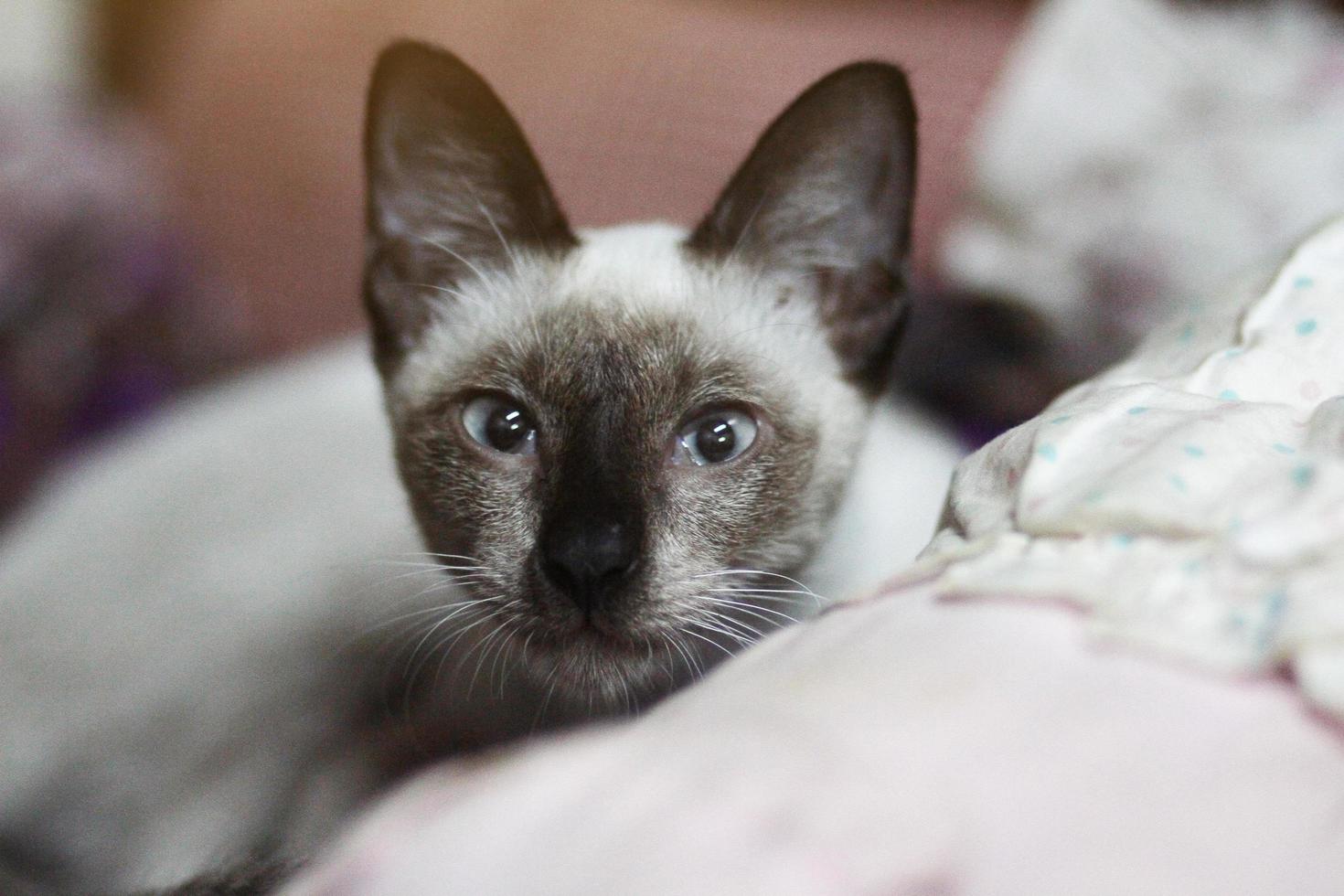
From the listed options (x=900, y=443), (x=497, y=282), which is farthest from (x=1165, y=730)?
(x=900, y=443)

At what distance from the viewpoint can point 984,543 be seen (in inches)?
20.2

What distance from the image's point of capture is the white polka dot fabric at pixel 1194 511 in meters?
0.43

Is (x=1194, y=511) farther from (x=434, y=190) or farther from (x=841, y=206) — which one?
(x=434, y=190)

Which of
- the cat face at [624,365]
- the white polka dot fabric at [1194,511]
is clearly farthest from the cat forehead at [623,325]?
the white polka dot fabric at [1194,511]

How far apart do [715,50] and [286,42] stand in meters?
1.00

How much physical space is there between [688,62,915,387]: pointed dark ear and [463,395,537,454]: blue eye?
0.21 m

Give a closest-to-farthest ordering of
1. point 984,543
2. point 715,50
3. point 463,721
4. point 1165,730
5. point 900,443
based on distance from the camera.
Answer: point 1165,730, point 984,543, point 463,721, point 900,443, point 715,50

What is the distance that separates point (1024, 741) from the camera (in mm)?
414

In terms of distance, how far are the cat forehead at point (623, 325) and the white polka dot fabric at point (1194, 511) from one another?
0.95 feet

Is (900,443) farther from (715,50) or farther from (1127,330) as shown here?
(715,50)

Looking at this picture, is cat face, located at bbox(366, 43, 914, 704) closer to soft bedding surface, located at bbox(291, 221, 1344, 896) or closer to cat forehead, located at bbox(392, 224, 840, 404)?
cat forehead, located at bbox(392, 224, 840, 404)

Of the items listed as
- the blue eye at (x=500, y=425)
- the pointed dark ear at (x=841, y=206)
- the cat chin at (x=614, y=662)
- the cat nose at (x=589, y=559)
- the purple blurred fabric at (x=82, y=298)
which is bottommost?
the purple blurred fabric at (x=82, y=298)

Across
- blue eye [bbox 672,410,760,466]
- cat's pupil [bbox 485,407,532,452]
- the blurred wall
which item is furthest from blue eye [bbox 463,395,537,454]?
the blurred wall

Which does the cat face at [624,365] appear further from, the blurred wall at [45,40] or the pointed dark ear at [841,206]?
the blurred wall at [45,40]
